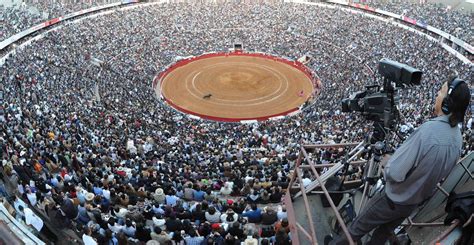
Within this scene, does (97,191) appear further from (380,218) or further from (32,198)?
(380,218)

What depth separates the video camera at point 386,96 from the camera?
5.43 m

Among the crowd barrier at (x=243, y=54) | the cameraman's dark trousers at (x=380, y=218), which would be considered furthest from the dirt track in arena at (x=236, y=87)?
the cameraman's dark trousers at (x=380, y=218)

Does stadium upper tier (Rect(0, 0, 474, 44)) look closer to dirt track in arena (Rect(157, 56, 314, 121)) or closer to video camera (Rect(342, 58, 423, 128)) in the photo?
dirt track in arena (Rect(157, 56, 314, 121))

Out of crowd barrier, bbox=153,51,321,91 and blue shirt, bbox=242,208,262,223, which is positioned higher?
blue shirt, bbox=242,208,262,223

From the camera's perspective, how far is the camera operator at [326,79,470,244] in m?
4.29

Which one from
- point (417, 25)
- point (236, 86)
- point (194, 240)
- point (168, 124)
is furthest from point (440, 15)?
point (194, 240)

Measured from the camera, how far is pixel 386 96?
5.94 m

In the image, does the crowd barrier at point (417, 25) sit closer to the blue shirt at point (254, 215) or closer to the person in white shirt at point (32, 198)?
the blue shirt at point (254, 215)

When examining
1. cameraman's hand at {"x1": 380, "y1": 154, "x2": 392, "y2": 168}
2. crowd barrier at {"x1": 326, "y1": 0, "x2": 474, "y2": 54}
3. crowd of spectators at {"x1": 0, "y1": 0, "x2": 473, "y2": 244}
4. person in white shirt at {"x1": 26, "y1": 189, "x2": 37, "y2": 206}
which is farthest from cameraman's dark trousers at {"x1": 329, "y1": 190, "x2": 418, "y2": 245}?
crowd barrier at {"x1": 326, "y1": 0, "x2": 474, "y2": 54}

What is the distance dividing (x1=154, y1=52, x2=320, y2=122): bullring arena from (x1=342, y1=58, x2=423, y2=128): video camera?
27.5m

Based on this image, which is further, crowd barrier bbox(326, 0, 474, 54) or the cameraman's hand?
crowd barrier bbox(326, 0, 474, 54)

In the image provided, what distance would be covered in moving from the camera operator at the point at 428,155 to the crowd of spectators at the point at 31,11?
134 feet

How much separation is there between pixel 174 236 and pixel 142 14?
46.9m

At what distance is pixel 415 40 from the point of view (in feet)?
135
